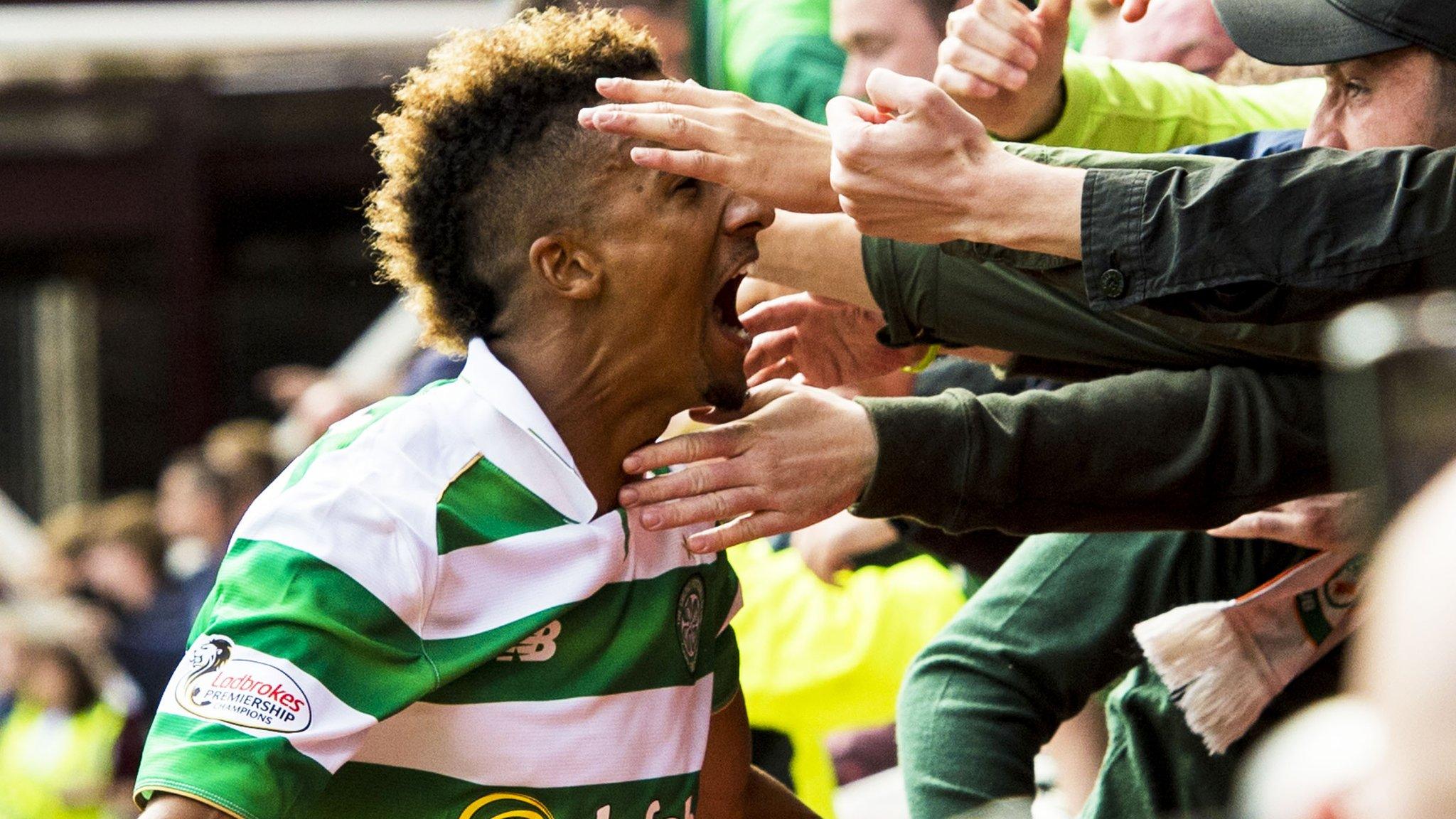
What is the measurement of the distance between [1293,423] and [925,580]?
4.41 ft

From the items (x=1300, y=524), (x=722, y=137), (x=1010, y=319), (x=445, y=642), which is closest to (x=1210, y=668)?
(x=1300, y=524)

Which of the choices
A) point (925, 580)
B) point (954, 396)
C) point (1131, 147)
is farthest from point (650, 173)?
point (925, 580)

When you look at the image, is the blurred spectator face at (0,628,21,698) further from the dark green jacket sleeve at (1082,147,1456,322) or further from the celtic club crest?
the dark green jacket sleeve at (1082,147,1456,322)

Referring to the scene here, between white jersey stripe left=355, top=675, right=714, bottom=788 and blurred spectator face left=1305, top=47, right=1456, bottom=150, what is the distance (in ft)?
3.79

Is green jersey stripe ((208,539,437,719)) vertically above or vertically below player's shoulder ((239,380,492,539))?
below

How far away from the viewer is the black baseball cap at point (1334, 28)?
88.5 inches

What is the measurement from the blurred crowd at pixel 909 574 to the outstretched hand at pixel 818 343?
4 cm

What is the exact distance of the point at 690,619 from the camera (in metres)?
2.30

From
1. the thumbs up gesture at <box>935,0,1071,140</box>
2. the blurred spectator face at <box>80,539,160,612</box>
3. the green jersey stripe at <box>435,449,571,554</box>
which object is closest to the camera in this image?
the green jersey stripe at <box>435,449,571,554</box>

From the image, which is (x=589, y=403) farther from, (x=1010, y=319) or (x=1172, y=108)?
(x=1172, y=108)

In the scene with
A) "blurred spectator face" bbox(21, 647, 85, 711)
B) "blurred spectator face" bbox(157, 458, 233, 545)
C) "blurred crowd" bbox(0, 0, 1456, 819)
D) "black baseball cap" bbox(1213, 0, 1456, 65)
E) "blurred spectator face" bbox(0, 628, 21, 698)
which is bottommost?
"blurred spectator face" bbox(0, 628, 21, 698)

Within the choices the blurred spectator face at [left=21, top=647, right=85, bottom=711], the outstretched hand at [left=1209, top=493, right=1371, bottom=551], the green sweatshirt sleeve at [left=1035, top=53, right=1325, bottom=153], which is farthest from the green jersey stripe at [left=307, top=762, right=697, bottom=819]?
the blurred spectator face at [left=21, top=647, right=85, bottom=711]

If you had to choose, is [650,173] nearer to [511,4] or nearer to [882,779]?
[882,779]

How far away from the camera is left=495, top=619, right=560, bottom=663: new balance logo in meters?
2.06
